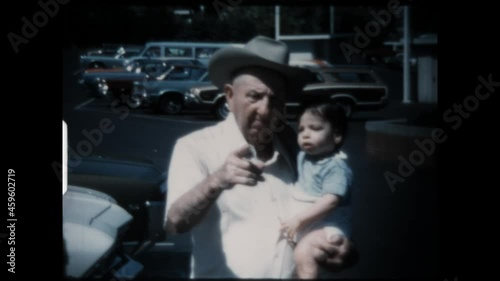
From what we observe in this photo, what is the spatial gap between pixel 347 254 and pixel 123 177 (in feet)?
4.30

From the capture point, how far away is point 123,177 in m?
5.08

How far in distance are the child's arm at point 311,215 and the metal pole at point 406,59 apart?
1.00 meters

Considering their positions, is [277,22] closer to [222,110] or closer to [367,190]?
[222,110]

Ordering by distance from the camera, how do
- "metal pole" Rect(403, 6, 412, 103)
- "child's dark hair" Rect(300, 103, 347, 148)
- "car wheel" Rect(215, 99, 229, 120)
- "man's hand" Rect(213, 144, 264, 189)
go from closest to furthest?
"man's hand" Rect(213, 144, 264, 189)
"child's dark hair" Rect(300, 103, 347, 148)
"car wheel" Rect(215, 99, 229, 120)
"metal pole" Rect(403, 6, 412, 103)

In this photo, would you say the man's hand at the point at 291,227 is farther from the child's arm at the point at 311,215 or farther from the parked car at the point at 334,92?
the parked car at the point at 334,92

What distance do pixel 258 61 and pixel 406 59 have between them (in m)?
1.43

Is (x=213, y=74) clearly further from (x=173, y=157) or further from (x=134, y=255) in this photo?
(x=134, y=255)

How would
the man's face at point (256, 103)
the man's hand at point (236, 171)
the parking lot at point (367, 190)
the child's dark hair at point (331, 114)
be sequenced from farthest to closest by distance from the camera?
the parking lot at point (367, 190)
the man's face at point (256, 103)
the child's dark hair at point (331, 114)
the man's hand at point (236, 171)

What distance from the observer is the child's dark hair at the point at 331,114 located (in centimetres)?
441

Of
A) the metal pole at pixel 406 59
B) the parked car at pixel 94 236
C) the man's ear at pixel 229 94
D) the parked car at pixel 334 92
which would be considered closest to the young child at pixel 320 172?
the parked car at pixel 334 92

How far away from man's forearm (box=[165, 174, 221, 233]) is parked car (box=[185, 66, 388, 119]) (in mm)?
523

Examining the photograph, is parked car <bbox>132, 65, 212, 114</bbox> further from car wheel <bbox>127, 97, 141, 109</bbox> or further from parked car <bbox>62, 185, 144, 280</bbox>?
parked car <bbox>62, 185, 144, 280</bbox>

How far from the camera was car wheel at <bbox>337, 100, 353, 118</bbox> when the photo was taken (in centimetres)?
471

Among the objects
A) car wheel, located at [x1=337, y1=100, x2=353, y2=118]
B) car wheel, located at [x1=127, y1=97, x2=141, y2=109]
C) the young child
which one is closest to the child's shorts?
the young child
